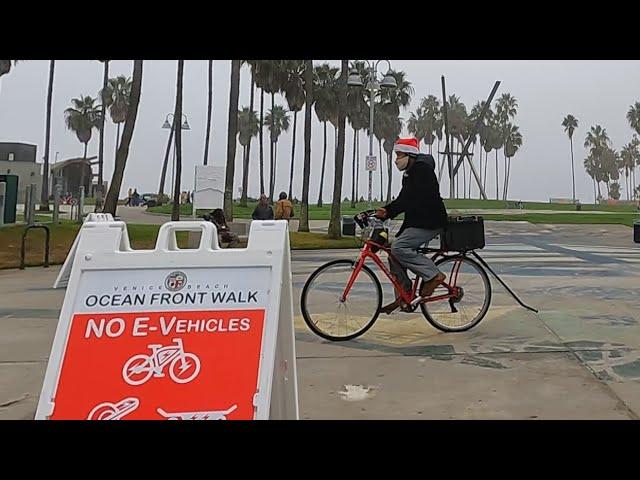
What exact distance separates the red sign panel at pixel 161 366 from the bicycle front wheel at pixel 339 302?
9.79ft

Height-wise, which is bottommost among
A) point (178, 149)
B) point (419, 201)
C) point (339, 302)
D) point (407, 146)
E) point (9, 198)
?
point (339, 302)

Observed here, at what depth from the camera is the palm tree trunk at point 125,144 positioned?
19.7m

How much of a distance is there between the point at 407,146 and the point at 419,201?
48cm

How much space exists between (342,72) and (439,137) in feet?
278

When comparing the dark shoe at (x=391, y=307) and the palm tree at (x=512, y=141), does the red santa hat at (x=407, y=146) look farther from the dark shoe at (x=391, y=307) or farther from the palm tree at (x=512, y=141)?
the palm tree at (x=512, y=141)

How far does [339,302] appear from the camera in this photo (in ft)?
17.9

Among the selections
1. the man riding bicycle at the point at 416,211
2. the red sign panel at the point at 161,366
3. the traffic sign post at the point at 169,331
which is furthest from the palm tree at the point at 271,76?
the red sign panel at the point at 161,366

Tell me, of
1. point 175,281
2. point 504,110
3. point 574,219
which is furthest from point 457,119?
point 175,281

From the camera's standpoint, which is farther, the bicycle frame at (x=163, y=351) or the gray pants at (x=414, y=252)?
the gray pants at (x=414, y=252)

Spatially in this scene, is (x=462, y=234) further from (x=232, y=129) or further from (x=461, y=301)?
(x=232, y=129)

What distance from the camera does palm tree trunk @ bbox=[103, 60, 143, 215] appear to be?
1966 centimetres

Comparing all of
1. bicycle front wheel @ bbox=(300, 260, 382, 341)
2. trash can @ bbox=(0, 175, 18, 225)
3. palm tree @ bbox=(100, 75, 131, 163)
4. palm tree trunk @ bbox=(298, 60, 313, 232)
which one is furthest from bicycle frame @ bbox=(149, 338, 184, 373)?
palm tree @ bbox=(100, 75, 131, 163)
